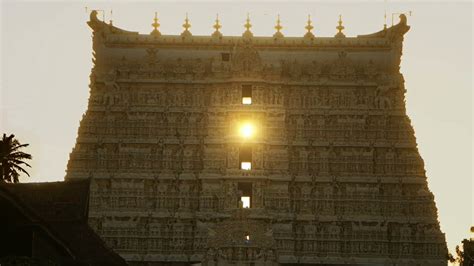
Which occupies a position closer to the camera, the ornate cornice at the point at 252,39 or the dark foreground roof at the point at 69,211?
the dark foreground roof at the point at 69,211

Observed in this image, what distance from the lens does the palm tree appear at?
6756 cm

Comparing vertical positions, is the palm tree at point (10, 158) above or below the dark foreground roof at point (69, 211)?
above

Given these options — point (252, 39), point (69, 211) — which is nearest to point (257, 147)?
point (252, 39)

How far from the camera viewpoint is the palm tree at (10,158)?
67.6m

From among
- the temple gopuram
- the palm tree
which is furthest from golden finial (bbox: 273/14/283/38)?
the palm tree

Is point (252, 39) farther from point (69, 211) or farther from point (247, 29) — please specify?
point (69, 211)

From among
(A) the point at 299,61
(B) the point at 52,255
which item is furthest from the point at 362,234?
(B) the point at 52,255

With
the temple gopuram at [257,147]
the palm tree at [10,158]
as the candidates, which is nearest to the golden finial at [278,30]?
the temple gopuram at [257,147]

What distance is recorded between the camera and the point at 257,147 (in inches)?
2963

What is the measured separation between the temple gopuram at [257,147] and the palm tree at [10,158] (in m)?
6.70

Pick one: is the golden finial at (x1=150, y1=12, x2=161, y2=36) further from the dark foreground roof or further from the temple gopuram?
the dark foreground roof

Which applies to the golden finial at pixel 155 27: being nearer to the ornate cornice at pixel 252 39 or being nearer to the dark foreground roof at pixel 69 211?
the ornate cornice at pixel 252 39

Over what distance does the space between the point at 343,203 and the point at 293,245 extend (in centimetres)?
533

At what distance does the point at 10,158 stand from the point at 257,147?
19257 mm
